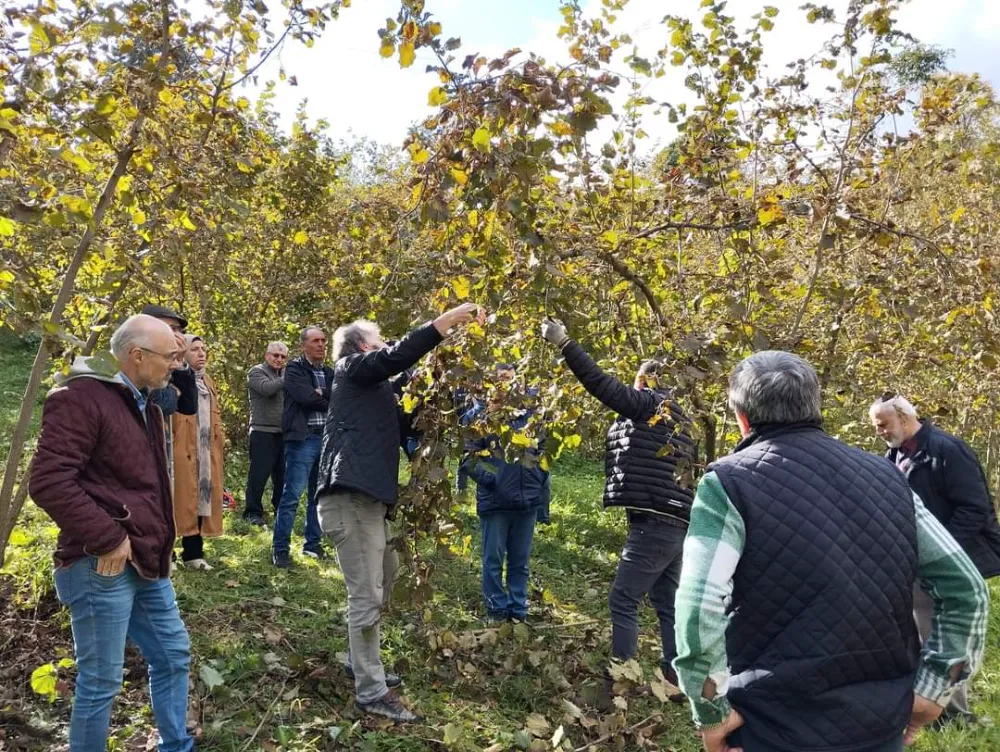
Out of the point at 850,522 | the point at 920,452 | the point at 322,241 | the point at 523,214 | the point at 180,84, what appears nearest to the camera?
the point at 850,522

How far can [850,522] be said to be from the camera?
6.16 feet

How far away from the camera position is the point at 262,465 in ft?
20.9

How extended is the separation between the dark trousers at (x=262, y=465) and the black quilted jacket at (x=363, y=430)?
2.88m

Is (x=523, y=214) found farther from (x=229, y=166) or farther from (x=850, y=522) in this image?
(x=229, y=166)

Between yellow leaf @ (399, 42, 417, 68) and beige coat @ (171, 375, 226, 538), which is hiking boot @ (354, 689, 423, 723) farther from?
yellow leaf @ (399, 42, 417, 68)

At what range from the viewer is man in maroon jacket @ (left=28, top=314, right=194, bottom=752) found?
2.61 m

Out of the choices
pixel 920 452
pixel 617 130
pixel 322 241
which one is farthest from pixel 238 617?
pixel 322 241

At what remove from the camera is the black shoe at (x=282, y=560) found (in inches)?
213

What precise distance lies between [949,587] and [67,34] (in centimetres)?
399

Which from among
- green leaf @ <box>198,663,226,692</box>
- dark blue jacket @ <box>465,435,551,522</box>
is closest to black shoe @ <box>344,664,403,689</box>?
green leaf @ <box>198,663,226,692</box>

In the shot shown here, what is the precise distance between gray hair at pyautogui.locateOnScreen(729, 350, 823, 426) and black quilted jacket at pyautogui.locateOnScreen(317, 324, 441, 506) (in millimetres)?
1677

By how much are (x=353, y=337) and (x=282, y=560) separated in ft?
8.17

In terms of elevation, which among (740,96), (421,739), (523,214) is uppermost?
(740,96)

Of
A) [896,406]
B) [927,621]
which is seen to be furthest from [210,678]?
[896,406]
